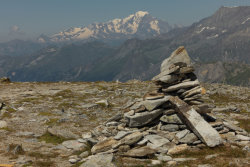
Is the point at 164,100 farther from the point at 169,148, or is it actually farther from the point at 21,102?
the point at 21,102

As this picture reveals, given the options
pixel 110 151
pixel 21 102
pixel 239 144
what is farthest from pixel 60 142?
pixel 21 102

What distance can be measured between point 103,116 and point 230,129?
21.0 metres

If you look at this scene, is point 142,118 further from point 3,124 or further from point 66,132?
point 3,124

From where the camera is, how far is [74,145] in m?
24.6

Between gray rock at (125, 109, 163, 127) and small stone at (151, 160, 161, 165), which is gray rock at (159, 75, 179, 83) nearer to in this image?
gray rock at (125, 109, 163, 127)

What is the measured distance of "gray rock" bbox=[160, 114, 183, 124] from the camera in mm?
25195

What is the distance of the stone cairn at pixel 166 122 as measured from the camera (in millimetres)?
21672

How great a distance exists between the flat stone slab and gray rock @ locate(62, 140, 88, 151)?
11460 millimetres

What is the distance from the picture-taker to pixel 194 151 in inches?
823

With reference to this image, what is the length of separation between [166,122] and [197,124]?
156 inches

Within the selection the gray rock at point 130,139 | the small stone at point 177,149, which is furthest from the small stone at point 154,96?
the small stone at point 177,149

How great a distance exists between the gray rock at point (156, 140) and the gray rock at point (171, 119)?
9.18 feet

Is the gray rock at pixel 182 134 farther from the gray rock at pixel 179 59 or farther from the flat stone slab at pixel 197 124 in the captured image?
the gray rock at pixel 179 59

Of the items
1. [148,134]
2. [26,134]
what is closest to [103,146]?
[148,134]
